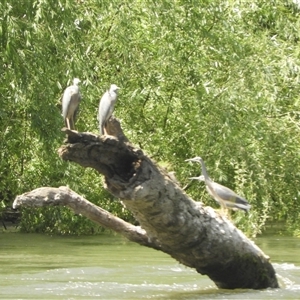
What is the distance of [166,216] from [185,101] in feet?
25.4

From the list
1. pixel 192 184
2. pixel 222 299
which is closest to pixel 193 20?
pixel 192 184

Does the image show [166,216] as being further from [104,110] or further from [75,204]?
[104,110]

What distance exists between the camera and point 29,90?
13.1 m

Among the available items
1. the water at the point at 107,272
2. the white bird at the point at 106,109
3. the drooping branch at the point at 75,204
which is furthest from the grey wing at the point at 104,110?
the water at the point at 107,272

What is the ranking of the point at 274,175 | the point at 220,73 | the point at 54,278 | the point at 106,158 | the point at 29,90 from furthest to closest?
1. the point at 220,73
2. the point at 274,175
3. the point at 29,90
4. the point at 54,278
5. the point at 106,158

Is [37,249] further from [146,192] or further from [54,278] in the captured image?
[146,192]

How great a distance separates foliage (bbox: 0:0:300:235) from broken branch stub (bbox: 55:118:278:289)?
4.75 meters

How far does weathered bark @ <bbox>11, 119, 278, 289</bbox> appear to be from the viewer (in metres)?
8.20

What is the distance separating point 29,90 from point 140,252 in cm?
278

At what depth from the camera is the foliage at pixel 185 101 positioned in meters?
14.9

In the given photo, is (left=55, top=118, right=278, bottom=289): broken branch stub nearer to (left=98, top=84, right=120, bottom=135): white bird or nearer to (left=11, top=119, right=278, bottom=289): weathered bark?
(left=11, top=119, right=278, bottom=289): weathered bark

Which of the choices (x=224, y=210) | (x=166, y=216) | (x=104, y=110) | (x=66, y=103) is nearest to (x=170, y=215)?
(x=166, y=216)

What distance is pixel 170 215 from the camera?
852cm

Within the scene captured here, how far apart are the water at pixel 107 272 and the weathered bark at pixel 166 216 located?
26 centimetres
